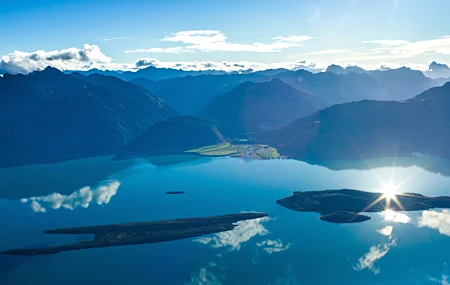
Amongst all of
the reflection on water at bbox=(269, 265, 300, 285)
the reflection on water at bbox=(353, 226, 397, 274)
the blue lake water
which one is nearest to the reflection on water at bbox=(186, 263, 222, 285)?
the blue lake water

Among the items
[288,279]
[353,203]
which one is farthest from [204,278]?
[353,203]

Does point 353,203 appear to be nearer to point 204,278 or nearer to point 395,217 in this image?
point 395,217

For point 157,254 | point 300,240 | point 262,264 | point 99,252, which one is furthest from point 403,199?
point 99,252

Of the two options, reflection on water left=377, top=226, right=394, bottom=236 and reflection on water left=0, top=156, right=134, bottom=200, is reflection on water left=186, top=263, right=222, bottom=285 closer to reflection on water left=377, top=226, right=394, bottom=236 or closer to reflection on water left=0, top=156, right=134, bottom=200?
reflection on water left=377, top=226, right=394, bottom=236

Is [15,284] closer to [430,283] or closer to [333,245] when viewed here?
[333,245]

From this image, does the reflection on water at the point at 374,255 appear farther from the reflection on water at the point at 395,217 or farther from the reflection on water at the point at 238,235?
the reflection on water at the point at 238,235

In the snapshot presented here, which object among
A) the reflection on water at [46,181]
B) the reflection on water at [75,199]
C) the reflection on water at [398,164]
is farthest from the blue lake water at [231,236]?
the reflection on water at [398,164]
